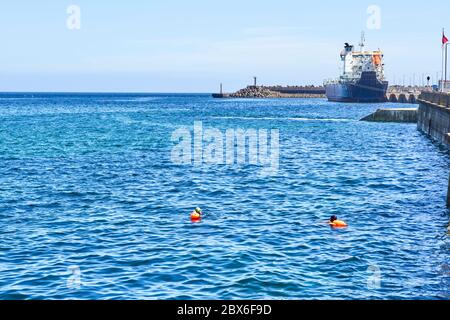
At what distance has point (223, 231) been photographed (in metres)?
22.3

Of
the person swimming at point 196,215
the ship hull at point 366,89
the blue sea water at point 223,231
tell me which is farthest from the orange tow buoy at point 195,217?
the ship hull at point 366,89

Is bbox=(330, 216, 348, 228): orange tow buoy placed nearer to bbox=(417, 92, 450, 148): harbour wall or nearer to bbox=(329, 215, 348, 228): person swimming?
bbox=(329, 215, 348, 228): person swimming

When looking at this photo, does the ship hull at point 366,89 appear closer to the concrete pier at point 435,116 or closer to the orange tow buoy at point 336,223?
the concrete pier at point 435,116

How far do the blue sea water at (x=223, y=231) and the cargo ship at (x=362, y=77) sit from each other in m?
141

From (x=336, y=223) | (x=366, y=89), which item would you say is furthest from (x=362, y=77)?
(x=336, y=223)

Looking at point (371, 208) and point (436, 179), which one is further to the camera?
point (436, 179)

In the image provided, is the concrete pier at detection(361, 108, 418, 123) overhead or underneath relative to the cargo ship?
underneath

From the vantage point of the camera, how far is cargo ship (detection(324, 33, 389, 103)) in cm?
18225

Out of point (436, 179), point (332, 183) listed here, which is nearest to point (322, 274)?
point (332, 183)

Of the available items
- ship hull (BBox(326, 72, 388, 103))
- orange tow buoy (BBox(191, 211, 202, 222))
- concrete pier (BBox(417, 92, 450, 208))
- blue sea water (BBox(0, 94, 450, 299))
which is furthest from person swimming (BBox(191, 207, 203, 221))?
ship hull (BBox(326, 72, 388, 103))

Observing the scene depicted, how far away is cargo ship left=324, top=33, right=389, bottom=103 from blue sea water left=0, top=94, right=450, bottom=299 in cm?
14105

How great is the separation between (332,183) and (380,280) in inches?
737
